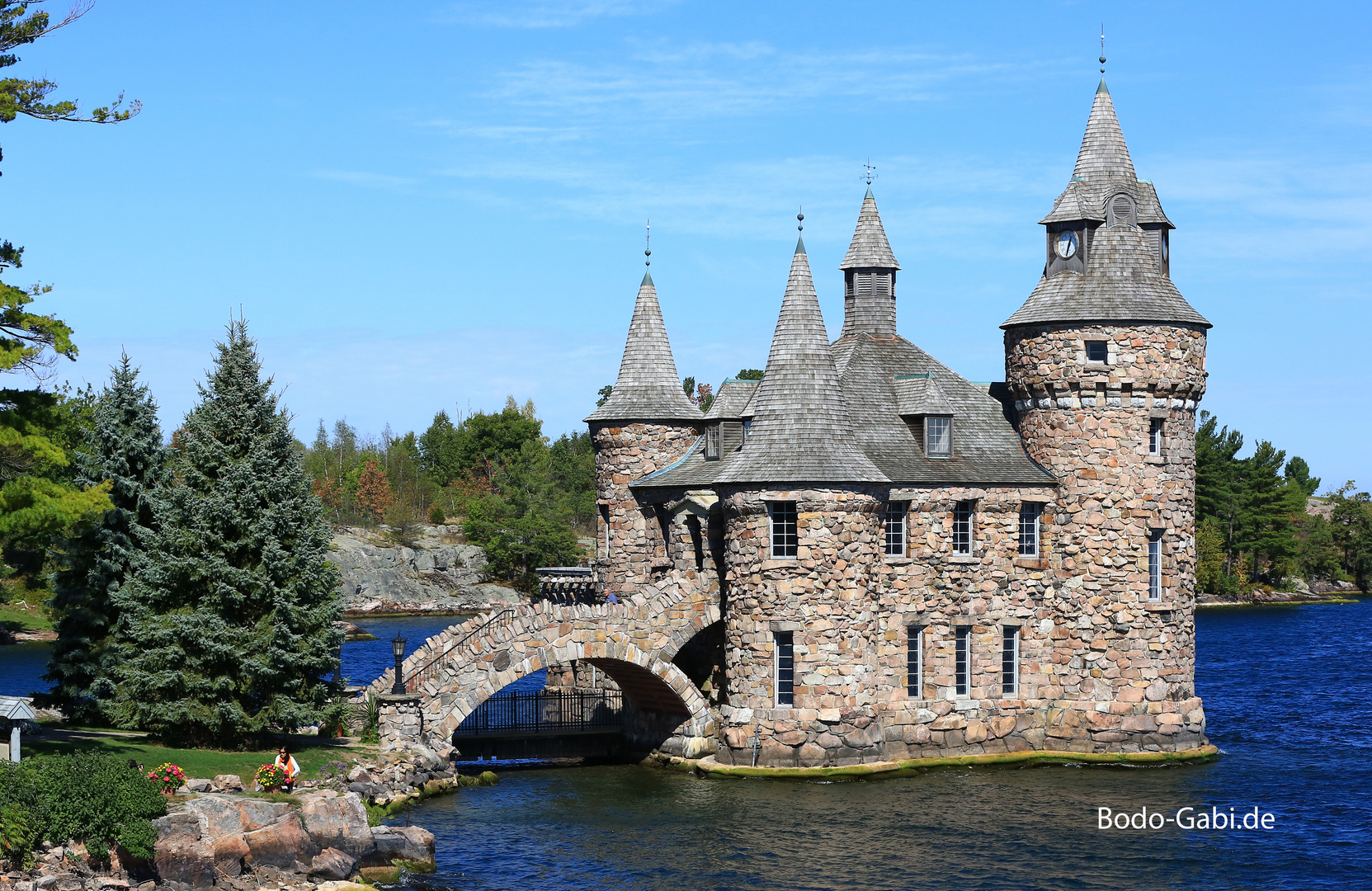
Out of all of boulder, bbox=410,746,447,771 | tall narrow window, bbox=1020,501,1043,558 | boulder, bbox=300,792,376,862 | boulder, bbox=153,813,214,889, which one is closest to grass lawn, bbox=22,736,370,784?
boulder, bbox=410,746,447,771

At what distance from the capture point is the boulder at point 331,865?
95.5ft

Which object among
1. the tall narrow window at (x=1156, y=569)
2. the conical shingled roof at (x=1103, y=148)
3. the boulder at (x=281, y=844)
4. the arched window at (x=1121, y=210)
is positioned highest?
the conical shingled roof at (x=1103, y=148)

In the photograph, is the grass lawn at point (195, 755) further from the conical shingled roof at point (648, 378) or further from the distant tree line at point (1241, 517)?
the distant tree line at point (1241, 517)

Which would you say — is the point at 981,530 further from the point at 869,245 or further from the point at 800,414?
the point at 869,245

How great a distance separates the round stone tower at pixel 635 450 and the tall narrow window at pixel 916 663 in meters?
9.15

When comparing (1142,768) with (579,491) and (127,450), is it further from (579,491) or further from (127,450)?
(579,491)

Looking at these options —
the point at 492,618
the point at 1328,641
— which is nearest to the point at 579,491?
the point at 1328,641

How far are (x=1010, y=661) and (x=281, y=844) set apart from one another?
74.9ft

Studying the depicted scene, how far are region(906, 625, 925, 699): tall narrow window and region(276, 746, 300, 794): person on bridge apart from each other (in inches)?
714

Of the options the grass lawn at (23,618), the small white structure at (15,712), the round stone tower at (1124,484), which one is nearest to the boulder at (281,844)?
the small white structure at (15,712)

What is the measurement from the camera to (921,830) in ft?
115

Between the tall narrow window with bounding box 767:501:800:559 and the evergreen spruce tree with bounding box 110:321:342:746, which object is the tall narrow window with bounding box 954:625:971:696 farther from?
the evergreen spruce tree with bounding box 110:321:342:746

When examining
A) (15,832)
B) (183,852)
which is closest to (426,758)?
(183,852)

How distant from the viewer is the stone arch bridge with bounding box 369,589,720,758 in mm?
39281
